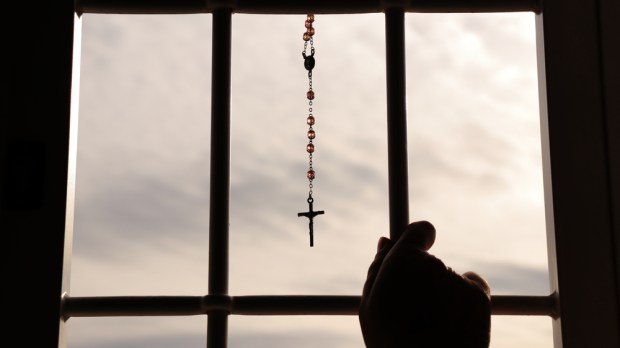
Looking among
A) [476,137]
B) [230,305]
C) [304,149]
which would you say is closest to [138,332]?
[230,305]

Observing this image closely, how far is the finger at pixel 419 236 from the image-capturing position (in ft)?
2.91

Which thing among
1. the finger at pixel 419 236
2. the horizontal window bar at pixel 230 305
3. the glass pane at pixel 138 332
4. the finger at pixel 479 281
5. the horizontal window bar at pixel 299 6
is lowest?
the glass pane at pixel 138 332

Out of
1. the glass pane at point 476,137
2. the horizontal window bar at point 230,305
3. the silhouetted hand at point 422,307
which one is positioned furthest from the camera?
the glass pane at point 476,137

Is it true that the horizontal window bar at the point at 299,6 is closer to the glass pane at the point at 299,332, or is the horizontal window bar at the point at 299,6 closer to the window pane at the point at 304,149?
the window pane at the point at 304,149

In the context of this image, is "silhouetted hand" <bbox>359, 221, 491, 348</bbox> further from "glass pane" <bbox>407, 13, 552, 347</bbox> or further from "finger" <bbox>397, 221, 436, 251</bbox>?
"glass pane" <bbox>407, 13, 552, 347</bbox>

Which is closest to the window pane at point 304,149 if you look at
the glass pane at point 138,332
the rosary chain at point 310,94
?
the rosary chain at point 310,94

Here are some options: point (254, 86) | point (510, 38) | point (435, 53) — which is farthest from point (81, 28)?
point (510, 38)

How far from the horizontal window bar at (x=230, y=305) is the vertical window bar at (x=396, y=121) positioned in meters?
0.13

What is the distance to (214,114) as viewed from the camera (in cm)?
102

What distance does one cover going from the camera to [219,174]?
39.7 inches

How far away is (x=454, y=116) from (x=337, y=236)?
0.85 feet

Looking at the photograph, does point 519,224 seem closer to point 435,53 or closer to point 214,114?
point 435,53

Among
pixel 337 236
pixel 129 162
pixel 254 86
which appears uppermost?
pixel 254 86

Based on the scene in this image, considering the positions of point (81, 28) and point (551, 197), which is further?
point (81, 28)
